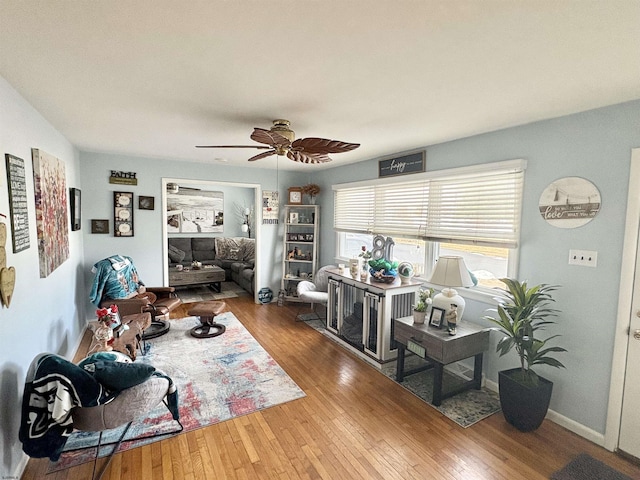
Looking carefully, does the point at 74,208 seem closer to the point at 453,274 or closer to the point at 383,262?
the point at 383,262

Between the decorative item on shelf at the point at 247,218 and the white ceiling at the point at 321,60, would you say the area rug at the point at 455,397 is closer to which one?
the white ceiling at the point at 321,60

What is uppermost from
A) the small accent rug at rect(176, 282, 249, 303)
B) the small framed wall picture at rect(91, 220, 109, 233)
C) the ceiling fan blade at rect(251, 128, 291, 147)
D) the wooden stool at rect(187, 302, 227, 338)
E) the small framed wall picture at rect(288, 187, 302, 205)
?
the ceiling fan blade at rect(251, 128, 291, 147)

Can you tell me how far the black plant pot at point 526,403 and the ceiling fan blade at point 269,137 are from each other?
8.18 ft

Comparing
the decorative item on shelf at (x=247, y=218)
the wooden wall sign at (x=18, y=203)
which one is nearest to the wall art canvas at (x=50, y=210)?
the wooden wall sign at (x=18, y=203)

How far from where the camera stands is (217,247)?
7.00m

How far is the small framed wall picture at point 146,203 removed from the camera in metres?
4.49

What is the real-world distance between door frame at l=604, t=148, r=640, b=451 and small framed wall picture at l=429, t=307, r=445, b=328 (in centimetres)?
114

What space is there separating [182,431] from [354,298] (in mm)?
2260

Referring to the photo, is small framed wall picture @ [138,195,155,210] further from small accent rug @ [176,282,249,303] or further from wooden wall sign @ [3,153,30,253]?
wooden wall sign @ [3,153,30,253]

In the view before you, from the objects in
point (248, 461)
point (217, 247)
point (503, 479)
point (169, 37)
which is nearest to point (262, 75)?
point (169, 37)

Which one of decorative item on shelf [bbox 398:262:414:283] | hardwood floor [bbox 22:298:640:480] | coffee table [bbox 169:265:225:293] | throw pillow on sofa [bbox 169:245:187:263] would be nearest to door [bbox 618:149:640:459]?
hardwood floor [bbox 22:298:640:480]

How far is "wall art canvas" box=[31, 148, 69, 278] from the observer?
7.48 feet

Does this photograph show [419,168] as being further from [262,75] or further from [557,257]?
[262,75]

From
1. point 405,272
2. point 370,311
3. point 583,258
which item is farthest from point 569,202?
point 370,311
